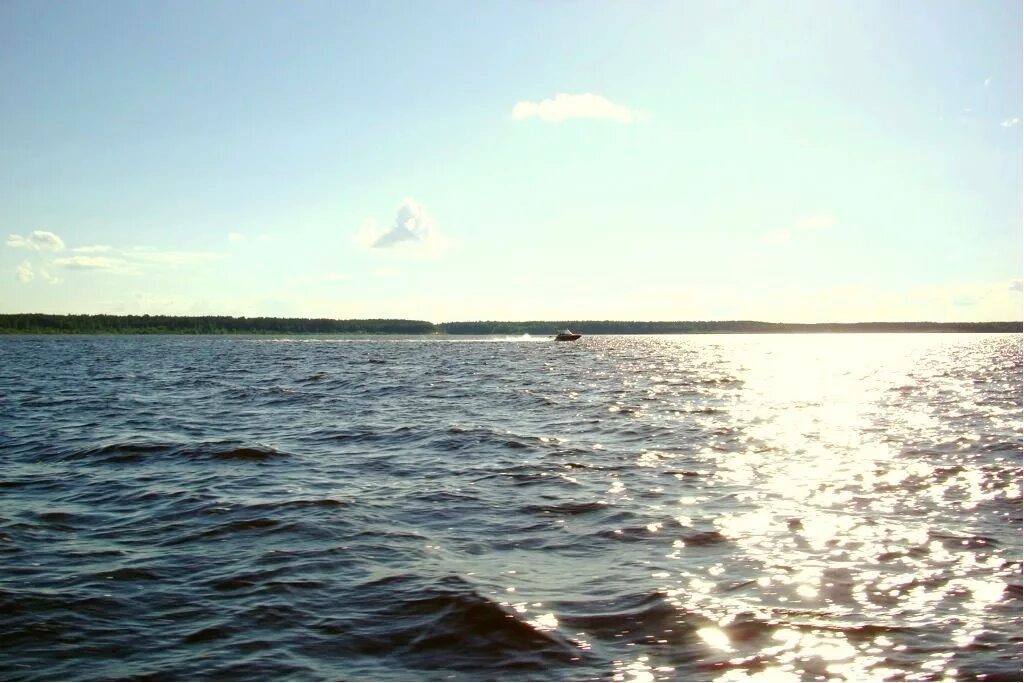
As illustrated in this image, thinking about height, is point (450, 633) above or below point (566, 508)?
below

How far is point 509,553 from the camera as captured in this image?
12.0 meters

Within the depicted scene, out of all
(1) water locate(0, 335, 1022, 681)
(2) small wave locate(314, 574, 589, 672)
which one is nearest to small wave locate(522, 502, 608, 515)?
(1) water locate(0, 335, 1022, 681)

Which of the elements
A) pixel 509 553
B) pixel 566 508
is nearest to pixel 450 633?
pixel 509 553

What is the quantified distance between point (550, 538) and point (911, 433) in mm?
18233

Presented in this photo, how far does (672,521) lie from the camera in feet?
45.7

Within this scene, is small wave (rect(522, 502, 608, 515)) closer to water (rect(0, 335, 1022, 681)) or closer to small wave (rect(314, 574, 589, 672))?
water (rect(0, 335, 1022, 681))

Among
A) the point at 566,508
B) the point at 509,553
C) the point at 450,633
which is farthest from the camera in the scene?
the point at 566,508

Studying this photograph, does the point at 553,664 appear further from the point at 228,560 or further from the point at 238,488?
the point at 238,488

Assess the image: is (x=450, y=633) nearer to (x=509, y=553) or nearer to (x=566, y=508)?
(x=509, y=553)

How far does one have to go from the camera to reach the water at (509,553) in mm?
8352

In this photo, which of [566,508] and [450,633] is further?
[566,508]

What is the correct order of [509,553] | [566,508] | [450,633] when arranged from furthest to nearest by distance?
[566,508]
[509,553]
[450,633]

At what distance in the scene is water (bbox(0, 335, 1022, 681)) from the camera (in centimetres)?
835

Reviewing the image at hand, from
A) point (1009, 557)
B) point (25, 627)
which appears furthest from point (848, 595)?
point (25, 627)
